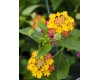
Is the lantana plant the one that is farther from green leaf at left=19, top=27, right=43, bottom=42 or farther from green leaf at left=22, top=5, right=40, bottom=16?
green leaf at left=22, top=5, right=40, bottom=16

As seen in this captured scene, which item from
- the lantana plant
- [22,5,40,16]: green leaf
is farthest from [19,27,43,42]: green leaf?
[22,5,40,16]: green leaf

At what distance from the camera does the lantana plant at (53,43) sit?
115 cm

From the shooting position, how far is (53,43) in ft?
3.91

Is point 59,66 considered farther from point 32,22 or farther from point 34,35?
point 32,22

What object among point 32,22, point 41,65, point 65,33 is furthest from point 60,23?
point 32,22

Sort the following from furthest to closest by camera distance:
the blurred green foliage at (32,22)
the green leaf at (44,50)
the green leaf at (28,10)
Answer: the green leaf at (28,10) < the blurred green foliage at (32,22) < the green leaf at (44,50)

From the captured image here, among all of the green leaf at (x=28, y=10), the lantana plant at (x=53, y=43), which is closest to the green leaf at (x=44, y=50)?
the lantana plant at (x=53, y=43)

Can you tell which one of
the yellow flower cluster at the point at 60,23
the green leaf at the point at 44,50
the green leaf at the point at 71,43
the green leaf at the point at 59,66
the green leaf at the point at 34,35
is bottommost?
the green leaf at the point at 59,66

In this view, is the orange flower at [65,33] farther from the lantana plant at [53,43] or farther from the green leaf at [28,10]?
the green leaf at [28,10]
